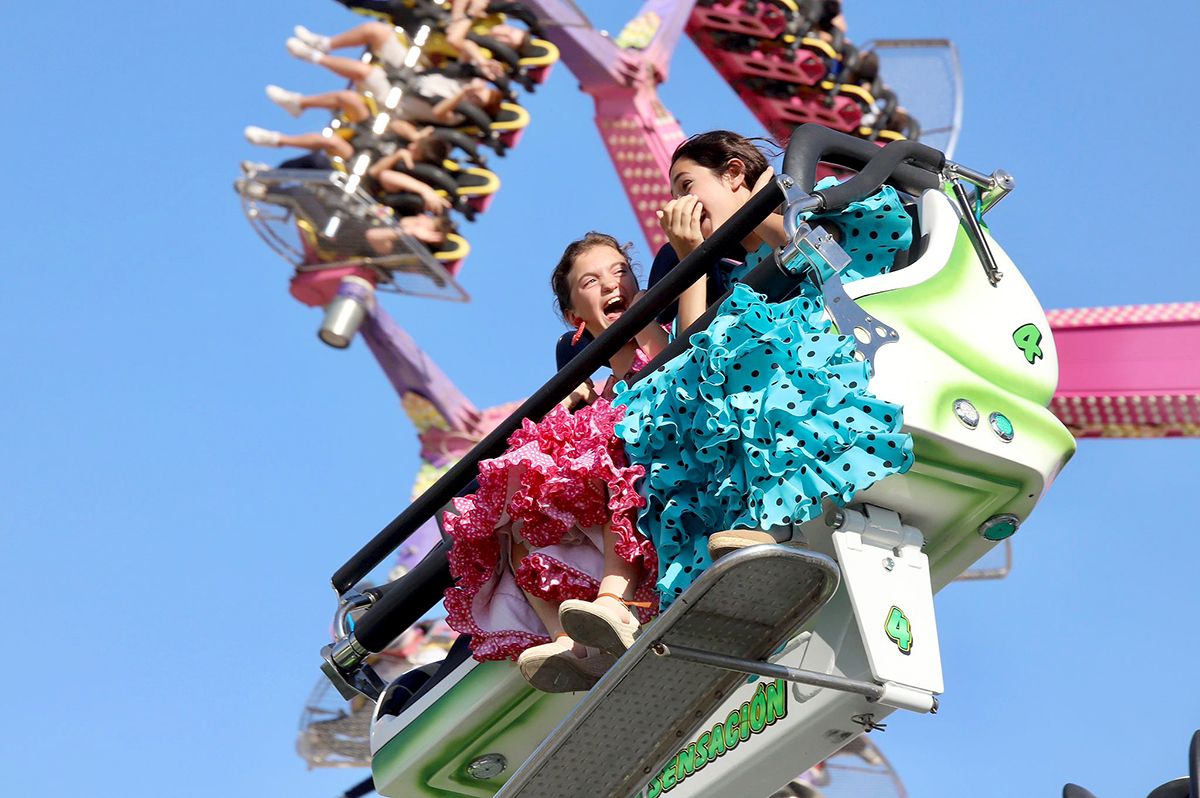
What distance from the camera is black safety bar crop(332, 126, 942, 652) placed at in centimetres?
346

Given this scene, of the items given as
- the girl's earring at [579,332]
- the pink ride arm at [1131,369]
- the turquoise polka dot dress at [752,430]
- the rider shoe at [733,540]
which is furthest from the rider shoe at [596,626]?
the pink ride arm at [1131,369]

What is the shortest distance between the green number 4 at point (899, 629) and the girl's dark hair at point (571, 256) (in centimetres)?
130

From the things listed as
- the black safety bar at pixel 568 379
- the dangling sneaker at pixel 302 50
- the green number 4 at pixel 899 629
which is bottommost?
the green number 4 at pixel 899 629

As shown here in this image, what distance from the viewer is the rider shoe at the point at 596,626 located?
331cm

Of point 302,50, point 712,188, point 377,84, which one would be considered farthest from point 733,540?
point 302,50

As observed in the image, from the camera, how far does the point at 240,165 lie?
11.3 m

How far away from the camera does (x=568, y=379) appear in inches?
146

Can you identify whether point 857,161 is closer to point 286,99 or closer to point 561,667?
point 561,667

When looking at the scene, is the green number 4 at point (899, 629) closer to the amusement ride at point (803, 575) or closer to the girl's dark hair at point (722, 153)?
the amusement ride at point (803, 575)

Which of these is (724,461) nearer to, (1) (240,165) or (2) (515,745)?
(2) (515,745)

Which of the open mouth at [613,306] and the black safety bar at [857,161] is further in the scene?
the open mouth at [613,306]

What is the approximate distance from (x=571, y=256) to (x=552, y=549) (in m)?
0.87

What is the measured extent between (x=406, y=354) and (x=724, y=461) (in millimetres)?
10509

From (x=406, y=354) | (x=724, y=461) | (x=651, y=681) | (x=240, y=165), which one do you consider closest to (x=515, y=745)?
(x=651, y=681)
